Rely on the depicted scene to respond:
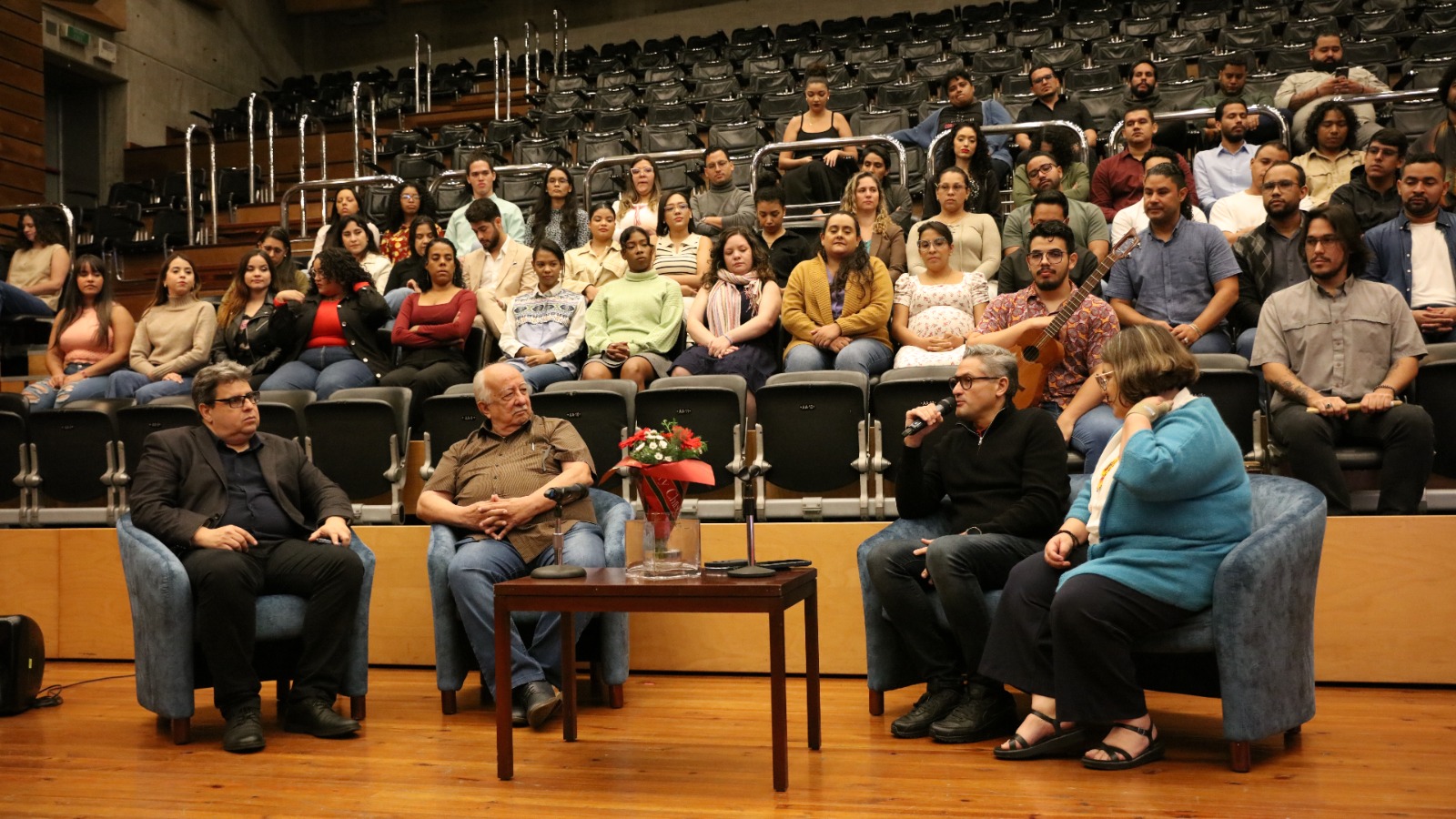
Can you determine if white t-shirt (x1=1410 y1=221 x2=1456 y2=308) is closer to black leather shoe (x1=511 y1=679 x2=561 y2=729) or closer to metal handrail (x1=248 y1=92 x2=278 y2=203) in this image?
black leather shoe (x1=511 y1=679 x2=561 y2=729)

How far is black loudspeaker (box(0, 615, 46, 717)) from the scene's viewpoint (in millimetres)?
3498

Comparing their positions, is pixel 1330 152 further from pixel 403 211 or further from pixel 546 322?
pixel 403 211

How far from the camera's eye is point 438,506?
348 centimetres

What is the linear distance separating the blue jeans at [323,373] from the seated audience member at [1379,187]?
12.9 ft

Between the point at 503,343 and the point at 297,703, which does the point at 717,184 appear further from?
the point at 297,703

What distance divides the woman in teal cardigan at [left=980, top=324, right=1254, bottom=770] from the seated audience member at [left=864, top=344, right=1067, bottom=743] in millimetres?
225

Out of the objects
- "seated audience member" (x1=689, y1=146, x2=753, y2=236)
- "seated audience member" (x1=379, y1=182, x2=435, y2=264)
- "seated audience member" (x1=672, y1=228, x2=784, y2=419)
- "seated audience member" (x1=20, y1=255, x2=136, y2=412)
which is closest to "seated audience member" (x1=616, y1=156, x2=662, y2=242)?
"seated audience member" (x1=689, y1=146, x2=753, y2=236)

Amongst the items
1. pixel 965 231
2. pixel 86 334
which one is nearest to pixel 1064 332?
pixel 965 231

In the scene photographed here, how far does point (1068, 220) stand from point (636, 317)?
72.5 inches

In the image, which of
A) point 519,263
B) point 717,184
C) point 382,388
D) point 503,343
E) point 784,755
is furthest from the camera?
point 717,184

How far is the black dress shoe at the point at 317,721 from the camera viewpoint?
10.3 feet

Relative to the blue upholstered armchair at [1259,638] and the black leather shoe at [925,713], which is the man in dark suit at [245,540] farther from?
the blue upholstered armchair at [1259,638]

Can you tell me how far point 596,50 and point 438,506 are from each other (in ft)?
32.0

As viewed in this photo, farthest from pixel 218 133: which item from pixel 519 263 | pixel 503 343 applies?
pixel 503 343
